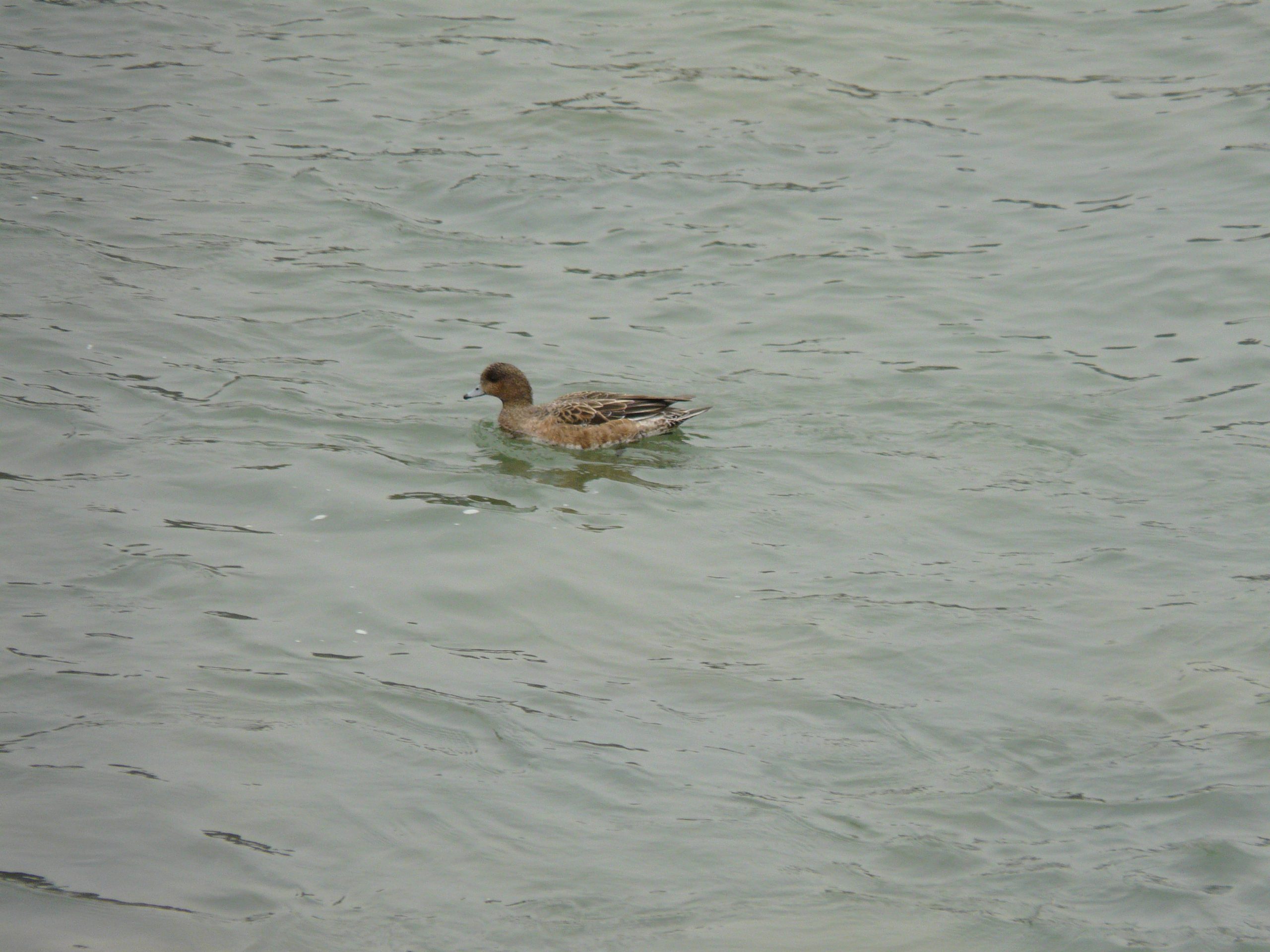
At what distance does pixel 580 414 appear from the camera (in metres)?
9.96

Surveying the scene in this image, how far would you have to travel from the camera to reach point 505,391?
10.3m

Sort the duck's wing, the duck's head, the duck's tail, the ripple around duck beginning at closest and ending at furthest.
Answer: the ripple around duck → the duck's wing → the duck's tail → the duck's head

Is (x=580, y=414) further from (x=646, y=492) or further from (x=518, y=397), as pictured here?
(x=646, y=492)

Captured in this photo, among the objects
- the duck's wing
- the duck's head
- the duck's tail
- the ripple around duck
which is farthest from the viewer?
the duck's head

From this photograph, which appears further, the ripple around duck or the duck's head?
the duck's head

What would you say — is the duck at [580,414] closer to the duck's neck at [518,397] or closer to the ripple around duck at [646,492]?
the duck's neck at [518,397]

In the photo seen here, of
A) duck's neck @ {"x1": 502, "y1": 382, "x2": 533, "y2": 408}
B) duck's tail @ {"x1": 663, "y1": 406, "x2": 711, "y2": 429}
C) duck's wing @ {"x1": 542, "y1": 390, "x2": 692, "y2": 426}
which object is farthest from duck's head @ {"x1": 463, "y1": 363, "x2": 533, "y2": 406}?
duck's tail @ {"x1": 663, "y1": 406, "x2": 711, "y2": 429}

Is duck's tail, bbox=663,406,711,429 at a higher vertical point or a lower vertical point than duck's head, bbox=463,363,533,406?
lower

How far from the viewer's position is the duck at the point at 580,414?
986 cm

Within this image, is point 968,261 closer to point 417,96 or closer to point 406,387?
point 406,387

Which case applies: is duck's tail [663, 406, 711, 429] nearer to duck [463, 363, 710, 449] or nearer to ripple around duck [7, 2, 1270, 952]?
duck [463, 363, 710, 449]

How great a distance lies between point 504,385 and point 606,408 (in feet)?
2.84

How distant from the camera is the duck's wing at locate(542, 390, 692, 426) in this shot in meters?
9.79

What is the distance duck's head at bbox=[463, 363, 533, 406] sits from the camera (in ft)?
33.5
